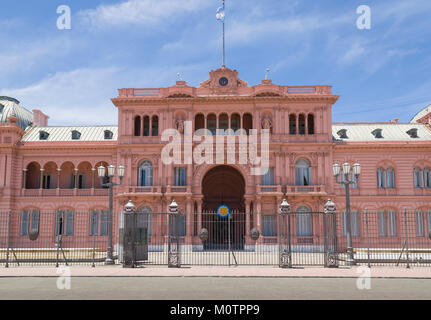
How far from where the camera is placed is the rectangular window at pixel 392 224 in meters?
39.8

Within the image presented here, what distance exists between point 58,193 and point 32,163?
531cm

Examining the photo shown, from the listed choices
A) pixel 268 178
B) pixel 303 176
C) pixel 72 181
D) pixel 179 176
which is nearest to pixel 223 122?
pixel 179 176

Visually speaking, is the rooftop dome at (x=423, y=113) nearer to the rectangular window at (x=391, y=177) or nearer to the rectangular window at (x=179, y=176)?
the rectangular window at (x=391, y=177)

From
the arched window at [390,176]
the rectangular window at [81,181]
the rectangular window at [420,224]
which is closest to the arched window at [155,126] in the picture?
the rectangular window at [81,181]

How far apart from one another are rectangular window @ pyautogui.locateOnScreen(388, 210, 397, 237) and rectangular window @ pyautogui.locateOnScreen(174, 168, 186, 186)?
21.0 meters

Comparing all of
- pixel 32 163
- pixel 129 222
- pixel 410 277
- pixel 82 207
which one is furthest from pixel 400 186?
pixel 32 163

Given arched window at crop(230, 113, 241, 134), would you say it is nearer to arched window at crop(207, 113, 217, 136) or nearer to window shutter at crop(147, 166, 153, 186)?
arched window at crop(207, 113, 217, 136)

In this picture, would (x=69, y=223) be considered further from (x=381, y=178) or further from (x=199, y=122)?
(x=381, y=178)

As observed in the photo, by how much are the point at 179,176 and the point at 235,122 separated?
851cm

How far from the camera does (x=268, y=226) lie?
127 ft

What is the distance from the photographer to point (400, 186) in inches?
1603
